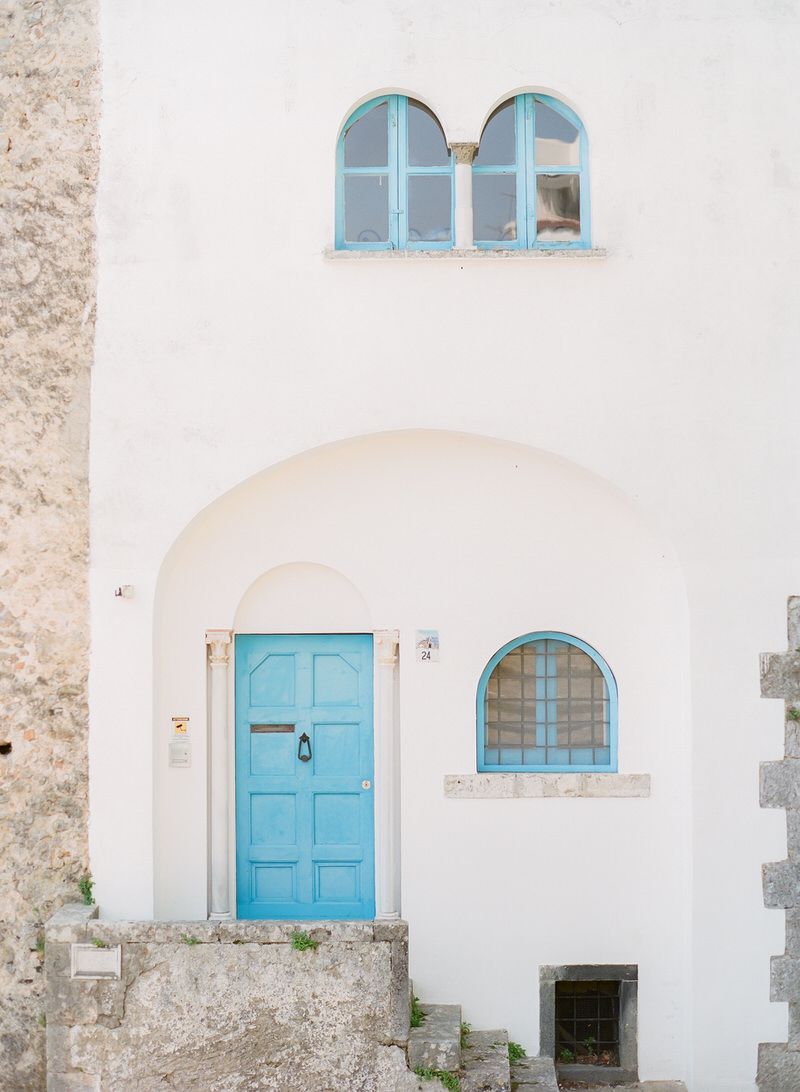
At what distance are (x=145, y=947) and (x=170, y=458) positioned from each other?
286 cm

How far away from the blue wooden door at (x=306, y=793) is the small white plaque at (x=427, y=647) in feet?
1.24

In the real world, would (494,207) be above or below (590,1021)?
above

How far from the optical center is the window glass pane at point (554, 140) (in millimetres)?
6539

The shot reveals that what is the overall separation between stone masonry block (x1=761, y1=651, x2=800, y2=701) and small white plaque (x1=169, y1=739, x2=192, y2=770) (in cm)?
365

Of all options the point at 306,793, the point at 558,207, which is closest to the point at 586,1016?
the point at 306,793

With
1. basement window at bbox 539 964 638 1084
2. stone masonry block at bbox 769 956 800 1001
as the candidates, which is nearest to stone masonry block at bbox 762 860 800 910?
stone masonry block at bbox 769 956 800 1001

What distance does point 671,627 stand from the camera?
669 centimetres

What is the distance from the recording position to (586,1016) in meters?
6.82

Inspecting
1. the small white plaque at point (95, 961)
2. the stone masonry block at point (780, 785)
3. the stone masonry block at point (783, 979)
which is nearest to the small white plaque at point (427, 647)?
the stone masonry block at point (780, 785)

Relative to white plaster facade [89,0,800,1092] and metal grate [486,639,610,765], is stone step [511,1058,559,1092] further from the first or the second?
metal grate [486,639,610,765]

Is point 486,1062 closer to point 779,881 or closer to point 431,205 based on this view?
point 779,881

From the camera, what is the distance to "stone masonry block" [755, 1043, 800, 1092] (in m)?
6.33

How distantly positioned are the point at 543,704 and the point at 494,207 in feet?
10.6

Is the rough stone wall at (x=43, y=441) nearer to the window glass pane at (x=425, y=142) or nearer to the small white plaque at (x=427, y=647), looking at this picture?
the window glass pane at (x=425, y=142)
